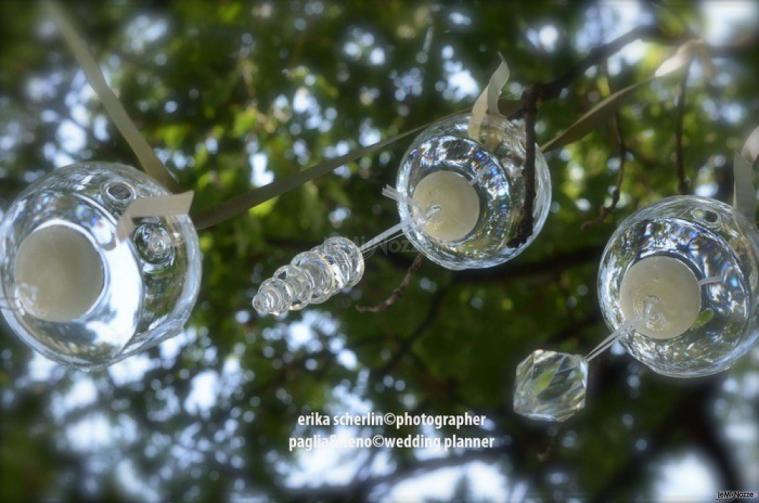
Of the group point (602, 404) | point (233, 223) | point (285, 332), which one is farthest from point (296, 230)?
point (602, 404)

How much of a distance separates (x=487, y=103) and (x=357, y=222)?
1305mm

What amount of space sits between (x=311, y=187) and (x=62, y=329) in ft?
5.09

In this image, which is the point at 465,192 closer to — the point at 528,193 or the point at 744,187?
the point at 528,193

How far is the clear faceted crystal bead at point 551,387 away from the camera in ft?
2.80

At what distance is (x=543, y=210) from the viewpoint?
109cm

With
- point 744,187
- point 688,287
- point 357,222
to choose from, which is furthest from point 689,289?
point 357,222

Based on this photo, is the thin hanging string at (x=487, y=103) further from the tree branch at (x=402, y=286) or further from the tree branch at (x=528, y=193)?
the tree branch at (x=402, y=286)

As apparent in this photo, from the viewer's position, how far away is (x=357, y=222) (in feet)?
7.67

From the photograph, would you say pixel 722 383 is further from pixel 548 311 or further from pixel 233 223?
pixel 233 223

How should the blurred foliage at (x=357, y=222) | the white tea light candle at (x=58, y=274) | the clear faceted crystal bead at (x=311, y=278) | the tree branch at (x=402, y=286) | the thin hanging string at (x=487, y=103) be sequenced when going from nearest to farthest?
the white tea light candle at (x=58, y=274)
the clear faceted crystal bead at (x=311, y=278)
the thin hanging string at (x=487, y=103)
the tree branch at (x=402, y=286)
the blurred foliage at (x=357, y=222)

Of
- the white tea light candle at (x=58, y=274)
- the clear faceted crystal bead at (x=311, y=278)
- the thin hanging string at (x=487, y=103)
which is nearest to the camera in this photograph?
the white tea light candle at (x=58, y=274)

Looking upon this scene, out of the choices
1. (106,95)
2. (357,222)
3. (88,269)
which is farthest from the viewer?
(357,222)

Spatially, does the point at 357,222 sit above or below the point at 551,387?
above

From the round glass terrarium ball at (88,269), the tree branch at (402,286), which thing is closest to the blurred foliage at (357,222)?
the tree branch at (402,286)
